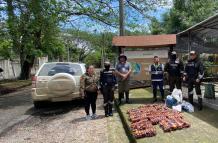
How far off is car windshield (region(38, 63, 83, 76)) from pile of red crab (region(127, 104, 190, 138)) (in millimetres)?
4189

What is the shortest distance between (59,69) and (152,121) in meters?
6.38

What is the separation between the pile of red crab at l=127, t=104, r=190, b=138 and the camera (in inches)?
352

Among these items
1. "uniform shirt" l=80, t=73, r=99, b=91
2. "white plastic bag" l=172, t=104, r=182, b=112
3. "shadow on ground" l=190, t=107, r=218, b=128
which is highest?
"uniform shirt" l=80, t=73, r=99, b=91

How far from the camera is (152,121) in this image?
32.7 ft

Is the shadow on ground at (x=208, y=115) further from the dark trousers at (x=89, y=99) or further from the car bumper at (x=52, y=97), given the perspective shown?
the car bumper at (x=52, y=97)

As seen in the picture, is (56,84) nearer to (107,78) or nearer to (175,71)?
(107,78)

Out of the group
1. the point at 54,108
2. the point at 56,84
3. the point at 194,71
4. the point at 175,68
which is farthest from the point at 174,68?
the point at 54,108

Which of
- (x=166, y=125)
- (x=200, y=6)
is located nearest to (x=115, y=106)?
(x=166, y=125)

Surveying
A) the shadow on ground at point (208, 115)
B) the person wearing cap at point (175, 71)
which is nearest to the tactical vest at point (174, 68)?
the person wearing cap at point (175, 71)

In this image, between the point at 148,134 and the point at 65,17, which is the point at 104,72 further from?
the point at 65,17

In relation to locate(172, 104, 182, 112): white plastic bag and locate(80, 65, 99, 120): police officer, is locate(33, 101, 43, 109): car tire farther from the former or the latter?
locate(172, 104, 182, 112): white plastic bag

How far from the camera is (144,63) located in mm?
18234

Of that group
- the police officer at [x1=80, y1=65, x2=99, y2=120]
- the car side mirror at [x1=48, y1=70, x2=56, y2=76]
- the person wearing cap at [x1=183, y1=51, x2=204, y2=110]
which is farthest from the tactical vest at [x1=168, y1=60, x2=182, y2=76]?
the car side mirror at [x1=48, y1=70, x2=56, y2=76]

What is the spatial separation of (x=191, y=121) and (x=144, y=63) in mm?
8352
